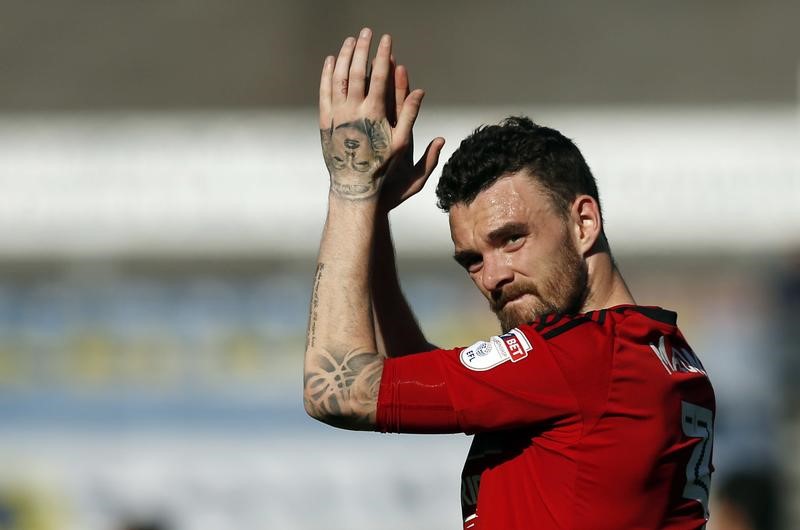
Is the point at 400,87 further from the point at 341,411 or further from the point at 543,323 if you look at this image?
the point at 341,411

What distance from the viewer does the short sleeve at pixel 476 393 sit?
2.31 meters

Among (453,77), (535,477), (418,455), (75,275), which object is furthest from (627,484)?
(453,77)

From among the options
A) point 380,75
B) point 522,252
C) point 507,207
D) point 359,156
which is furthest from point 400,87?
point 522,252

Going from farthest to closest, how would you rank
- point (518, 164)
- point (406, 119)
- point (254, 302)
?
1. point (254, 302)
2. point (518, 164)
3. point (406, 119)

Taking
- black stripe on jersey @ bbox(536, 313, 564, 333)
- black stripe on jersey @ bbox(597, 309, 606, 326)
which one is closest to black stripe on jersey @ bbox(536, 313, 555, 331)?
black stripe on jersey @ bbox(536, 313, 564, 333)

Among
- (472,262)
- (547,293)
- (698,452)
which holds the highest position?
(472,262)

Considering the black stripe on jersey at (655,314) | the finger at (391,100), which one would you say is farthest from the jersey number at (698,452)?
the finger at (391,100)

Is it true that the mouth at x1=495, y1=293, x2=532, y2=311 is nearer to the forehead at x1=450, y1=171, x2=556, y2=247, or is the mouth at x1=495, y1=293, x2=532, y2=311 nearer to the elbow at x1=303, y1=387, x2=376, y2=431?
the forehead at x1=450, y1=171, x2=556, y2=247

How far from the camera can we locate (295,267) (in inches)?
402

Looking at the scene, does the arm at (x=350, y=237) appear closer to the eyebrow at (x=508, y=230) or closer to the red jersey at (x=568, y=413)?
the red jersey at (x=568, y=413)

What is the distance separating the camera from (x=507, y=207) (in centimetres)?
257

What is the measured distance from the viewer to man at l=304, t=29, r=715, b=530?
2.34 m

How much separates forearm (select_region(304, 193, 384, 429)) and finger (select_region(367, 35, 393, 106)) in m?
0.23

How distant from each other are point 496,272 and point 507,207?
5.9 inches
